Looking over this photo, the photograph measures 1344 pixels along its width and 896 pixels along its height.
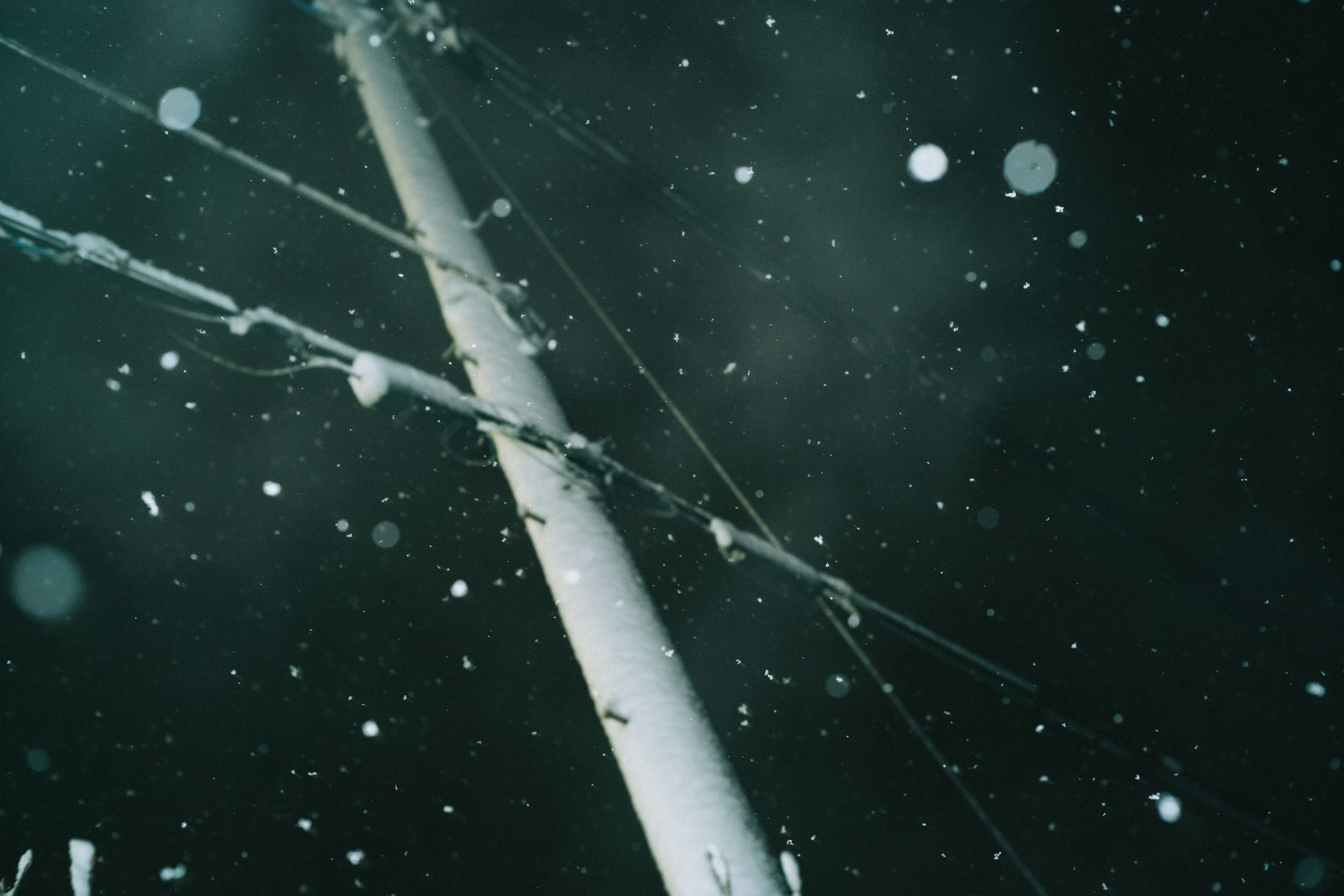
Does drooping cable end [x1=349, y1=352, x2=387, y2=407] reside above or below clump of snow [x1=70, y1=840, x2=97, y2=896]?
above

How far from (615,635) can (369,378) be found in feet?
3.99

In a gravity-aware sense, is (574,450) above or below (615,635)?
above

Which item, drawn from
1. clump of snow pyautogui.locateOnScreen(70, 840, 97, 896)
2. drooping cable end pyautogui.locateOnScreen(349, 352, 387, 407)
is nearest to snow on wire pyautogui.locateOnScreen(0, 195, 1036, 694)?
drooping cable end pyautogui.locateOnScreen(349, 352, 387, 407)

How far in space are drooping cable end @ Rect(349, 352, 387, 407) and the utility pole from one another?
55 cm

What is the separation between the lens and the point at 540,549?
275 centimetres

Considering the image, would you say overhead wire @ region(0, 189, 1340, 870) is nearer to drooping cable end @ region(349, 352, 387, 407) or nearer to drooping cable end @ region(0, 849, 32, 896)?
drooping cable end @ region(349, 352, 387, 407)

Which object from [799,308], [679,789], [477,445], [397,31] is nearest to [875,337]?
[799,308]

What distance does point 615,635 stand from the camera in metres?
2.57

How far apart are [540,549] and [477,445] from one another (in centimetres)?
50

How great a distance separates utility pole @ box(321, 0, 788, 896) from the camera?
2.29m

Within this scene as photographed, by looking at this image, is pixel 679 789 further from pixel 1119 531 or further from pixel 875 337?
pixel 1119 531

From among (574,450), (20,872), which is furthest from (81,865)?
(574,450)

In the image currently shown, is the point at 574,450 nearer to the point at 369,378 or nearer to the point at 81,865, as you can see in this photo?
the point at 369,378

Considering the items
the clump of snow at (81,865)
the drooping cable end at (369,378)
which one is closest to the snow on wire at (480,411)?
the drooping cable end at (369,378)
